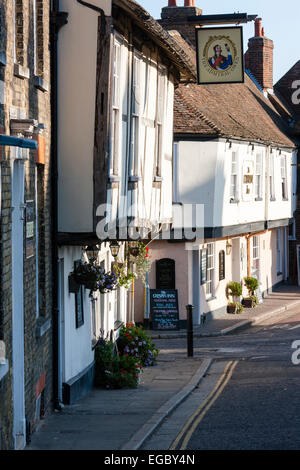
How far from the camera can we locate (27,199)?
1174 cm

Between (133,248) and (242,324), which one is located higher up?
(133,248)

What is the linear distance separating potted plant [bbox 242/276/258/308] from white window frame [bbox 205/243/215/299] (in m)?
3.57

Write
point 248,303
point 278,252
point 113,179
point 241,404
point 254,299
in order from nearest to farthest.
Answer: point 113,179
point 241,404
point 248,303
point 254,299
point 278,252

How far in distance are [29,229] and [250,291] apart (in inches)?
909

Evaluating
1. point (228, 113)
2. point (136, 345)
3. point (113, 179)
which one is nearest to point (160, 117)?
point (113, 179)

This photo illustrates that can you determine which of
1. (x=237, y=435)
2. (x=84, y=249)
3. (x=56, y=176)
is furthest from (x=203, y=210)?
(x=237, y=435)

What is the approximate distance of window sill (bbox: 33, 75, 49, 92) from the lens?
1220 cm

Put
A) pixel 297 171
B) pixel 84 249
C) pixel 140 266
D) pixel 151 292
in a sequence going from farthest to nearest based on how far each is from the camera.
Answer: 1. pixel 297 171
2. pixel 151 292
3. pixel 140 266
4. pixel 84 249

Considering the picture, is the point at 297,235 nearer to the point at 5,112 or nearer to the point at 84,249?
the point at 84,249

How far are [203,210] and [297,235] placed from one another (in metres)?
16.0

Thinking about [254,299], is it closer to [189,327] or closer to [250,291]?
[250,291]

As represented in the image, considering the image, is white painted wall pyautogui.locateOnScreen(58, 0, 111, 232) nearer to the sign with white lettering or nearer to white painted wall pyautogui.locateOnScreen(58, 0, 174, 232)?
white painted wall pyautogui.locateOnScreen(58, 0, 174, 232)

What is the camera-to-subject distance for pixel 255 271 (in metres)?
36.2

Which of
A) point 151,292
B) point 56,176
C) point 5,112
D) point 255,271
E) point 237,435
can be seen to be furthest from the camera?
point 255,271
